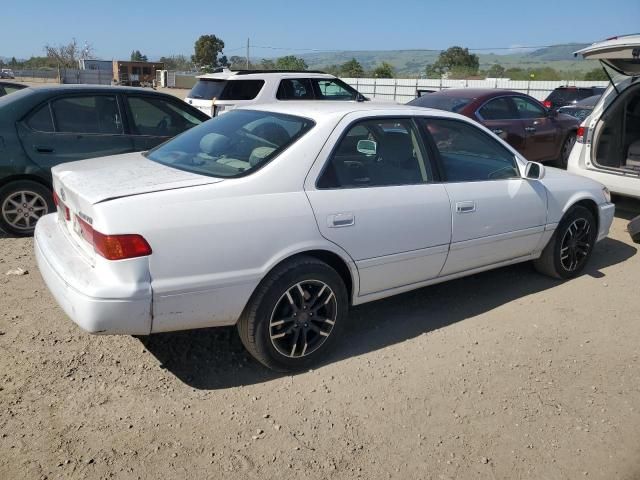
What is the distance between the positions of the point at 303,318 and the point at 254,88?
26.3 ft

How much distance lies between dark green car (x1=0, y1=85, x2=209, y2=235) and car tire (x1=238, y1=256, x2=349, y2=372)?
351 centimetres

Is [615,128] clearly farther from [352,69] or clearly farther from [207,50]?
[207,50]

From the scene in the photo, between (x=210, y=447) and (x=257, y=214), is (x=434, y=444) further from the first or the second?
(x=257, y=214)

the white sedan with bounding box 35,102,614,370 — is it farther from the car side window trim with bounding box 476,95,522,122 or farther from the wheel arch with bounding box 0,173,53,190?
the car side window trim with bounding box 476,95,522,122

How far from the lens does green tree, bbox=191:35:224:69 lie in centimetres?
8725

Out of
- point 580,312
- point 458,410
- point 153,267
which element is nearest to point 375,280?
point 458,410

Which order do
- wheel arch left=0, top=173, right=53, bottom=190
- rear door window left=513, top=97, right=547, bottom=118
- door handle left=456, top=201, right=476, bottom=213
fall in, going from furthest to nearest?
1. rear door window left=513, top=97, right=547, bottom=118
2. wheel arch left=0, top=173, right=53, bottom=190
3. door handle left=456, top=201, right=476, bottom=213

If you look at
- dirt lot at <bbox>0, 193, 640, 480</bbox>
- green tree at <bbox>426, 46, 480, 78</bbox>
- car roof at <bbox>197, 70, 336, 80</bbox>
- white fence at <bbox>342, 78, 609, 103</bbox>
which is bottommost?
dirt lot at <bbox>0, 193, 640, 480</bbox>

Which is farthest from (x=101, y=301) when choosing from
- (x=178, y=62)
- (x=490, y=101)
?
(x=178, y=62)

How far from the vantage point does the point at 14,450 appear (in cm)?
262

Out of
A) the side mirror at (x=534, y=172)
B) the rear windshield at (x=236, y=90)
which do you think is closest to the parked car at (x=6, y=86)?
the rear windshield at (x=236, y=90)

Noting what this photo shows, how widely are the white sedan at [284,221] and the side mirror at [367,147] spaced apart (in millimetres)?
15

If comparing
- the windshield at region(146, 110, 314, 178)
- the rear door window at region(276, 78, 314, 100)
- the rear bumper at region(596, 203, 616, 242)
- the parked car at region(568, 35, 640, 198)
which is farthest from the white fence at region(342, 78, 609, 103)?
the windshield at region(146, 110, 314, 178)

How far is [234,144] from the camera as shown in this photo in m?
3.62
